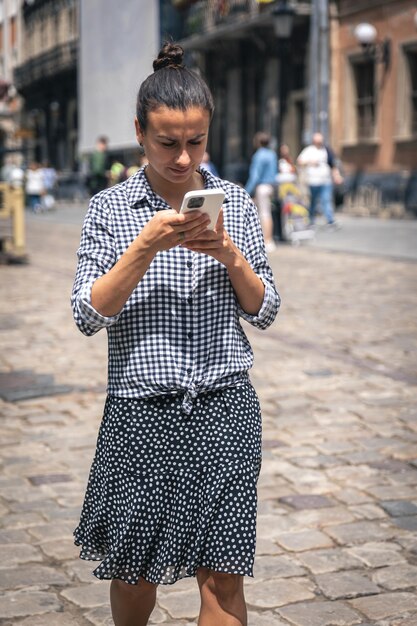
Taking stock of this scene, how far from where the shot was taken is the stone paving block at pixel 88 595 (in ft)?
10.8

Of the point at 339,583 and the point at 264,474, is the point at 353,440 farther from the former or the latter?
the point at 339,583

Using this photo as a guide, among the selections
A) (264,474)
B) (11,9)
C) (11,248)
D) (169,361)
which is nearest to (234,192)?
(169,361)

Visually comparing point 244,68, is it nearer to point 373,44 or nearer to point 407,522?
point 373,44

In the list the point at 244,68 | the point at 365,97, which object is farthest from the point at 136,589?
the point at 244,68

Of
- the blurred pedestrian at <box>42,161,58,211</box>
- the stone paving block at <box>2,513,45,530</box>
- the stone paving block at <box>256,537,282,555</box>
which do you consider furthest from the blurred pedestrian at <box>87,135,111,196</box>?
the stone paving block at <box>256,537,282,555</box>

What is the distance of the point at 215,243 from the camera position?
223cm

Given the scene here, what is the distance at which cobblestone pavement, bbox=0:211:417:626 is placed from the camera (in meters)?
3.31

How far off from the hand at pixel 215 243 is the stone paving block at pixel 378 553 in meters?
1.73

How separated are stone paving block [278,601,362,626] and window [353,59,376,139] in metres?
21.8

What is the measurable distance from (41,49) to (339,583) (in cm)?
5464

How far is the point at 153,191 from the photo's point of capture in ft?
7.97

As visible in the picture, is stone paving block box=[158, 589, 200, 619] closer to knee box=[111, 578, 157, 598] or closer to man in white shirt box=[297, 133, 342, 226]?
knee box=[111, 578, 157, 598]

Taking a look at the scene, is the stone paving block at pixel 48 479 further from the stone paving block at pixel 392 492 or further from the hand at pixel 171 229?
the hand at pixel 171 229

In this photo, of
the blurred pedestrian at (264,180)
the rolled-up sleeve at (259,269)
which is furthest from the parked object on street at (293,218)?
the rolled-up sleeve at (259,269)
